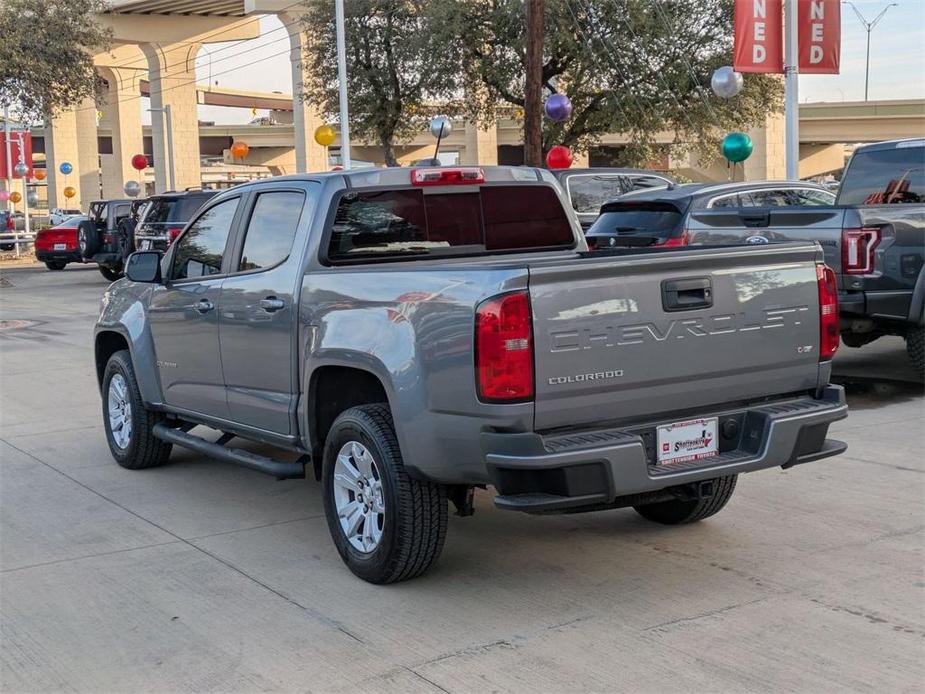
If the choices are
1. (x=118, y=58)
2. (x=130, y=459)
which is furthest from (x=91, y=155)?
(x=130, y=459)

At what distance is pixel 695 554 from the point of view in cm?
589

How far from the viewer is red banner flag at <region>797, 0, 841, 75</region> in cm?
1898

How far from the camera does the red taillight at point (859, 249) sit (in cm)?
981

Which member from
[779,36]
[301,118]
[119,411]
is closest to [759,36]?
[779,36]

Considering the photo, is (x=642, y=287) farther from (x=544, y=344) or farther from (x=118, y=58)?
(x=118, y=58)

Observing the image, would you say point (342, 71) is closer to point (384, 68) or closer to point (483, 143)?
point (384, 68)

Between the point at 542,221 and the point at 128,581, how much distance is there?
299cm

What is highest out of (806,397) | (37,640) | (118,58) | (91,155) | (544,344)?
(118,58)

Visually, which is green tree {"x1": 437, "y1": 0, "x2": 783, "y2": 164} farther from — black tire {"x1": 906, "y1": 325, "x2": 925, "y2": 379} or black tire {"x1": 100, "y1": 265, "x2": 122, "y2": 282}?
black tire {"x1": 906, "y1": 325, "x2": 925, "y2": 379}

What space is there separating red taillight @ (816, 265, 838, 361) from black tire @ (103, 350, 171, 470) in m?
4.39

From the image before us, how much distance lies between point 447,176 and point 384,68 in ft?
107

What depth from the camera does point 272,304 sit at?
20.4 feet

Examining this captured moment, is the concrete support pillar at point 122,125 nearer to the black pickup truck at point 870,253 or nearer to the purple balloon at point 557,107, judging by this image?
the purple balloon at point 557,107

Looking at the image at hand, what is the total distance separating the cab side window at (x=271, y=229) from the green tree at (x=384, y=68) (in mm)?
29109
